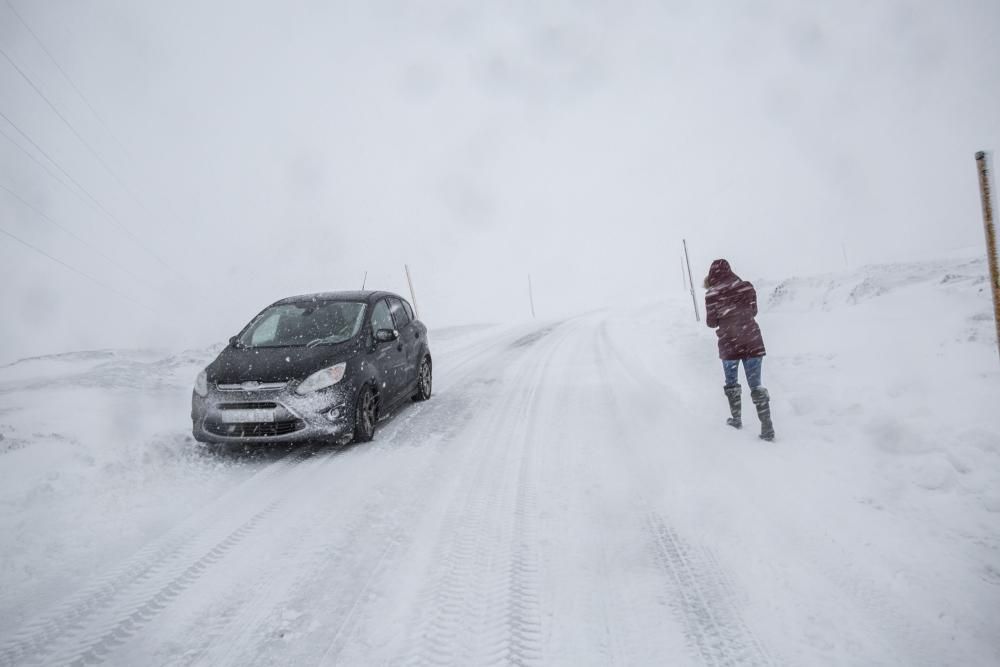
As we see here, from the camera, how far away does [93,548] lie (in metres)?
3.12

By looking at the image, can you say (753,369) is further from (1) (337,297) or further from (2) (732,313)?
(1) (337,297)

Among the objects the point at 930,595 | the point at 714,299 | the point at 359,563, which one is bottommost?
the point at 930,595

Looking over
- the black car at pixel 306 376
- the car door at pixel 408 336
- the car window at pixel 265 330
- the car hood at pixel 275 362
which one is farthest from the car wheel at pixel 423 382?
the car window at pixel 265 330

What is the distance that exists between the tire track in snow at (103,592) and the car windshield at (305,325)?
2146 mm

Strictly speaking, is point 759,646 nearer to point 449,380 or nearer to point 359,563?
point 359,563

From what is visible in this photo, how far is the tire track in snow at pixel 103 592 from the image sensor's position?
2.18 metres

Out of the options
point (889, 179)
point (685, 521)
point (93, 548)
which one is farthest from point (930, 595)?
point (889, 179)

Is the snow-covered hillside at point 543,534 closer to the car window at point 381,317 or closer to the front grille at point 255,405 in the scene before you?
the front grille at point 255,405

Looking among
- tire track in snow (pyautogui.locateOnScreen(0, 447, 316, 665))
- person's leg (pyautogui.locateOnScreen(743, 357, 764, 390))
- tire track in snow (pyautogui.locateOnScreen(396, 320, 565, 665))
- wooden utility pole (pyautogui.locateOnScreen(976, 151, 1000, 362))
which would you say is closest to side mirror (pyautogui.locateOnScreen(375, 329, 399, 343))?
tire track in snow (pyautogui.locateOnScreen(396, 320, 565, 665))

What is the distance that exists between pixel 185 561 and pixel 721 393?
6.26m

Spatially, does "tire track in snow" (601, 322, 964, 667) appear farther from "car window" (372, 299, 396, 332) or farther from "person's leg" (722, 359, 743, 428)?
"car window" (372, 299, 396, 332)

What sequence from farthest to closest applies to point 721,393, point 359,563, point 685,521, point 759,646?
point 721,393
point 685,521
point 359,563
point 759,646

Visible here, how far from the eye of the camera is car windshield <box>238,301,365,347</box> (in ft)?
18.3

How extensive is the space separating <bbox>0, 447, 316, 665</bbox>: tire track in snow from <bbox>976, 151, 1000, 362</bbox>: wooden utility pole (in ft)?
18.3
